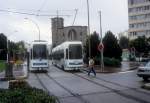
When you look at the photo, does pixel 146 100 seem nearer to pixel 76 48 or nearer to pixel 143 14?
pixel 76 48

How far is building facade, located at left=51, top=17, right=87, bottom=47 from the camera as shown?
13500 centimetres

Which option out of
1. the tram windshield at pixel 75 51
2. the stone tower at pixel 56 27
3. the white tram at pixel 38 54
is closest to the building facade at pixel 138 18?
the stone tower at pixel 56 27

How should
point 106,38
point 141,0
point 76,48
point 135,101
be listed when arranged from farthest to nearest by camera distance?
1. point 141,0
2. point 106,38
3. point 76,48
4. point 135,101

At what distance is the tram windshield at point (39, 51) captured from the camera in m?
44.9

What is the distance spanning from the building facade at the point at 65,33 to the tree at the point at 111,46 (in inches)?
2760

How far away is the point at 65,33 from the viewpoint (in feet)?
449

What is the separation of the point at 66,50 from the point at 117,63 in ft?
35.8

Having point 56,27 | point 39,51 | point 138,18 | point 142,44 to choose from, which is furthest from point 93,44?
point 56,27

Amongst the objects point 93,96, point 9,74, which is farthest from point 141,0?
point 93,96

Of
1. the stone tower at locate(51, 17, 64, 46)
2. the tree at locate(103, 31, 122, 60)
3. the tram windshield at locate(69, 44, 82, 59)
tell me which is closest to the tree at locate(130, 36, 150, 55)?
the tree at locate(103, 31, 122, 60)

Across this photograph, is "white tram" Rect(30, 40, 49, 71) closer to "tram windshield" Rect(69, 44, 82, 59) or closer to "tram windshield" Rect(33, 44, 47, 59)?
"tram windshield" Rect(33, 44, 47, 59)

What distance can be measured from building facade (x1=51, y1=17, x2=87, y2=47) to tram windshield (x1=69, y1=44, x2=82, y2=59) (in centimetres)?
8522

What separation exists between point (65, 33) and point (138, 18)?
25978mm

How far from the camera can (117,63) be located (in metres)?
53.6
